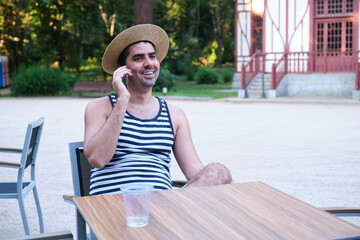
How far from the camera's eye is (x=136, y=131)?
3.27 meters

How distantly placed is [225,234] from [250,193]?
24.1 inches

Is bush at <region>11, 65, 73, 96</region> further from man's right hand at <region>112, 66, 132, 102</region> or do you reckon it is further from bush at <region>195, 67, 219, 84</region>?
man's right hand at <region>112, 66, 132, 102</region>

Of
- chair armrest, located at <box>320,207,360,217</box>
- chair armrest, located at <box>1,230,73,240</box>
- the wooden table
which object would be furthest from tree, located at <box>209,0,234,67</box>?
chair armrest, located at <box>1,230,73,240</box>

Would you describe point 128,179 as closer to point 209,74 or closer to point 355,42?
point 355,42

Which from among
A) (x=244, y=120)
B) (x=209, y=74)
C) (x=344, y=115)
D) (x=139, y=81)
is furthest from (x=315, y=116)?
(x=209, y=74)

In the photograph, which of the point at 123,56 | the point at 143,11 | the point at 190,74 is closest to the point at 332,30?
the point at 143,11

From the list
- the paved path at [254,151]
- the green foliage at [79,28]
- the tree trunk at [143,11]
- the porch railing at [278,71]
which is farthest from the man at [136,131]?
the green foliage at [79,28]

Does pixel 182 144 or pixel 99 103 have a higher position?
pixel 99 103

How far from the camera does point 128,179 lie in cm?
316

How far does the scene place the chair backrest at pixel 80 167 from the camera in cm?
337

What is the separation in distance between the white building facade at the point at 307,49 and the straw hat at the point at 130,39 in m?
20.7

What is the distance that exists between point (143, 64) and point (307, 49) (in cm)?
2412

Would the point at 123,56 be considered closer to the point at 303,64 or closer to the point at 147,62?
the point at 147,62

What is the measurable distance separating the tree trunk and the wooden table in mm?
25463
